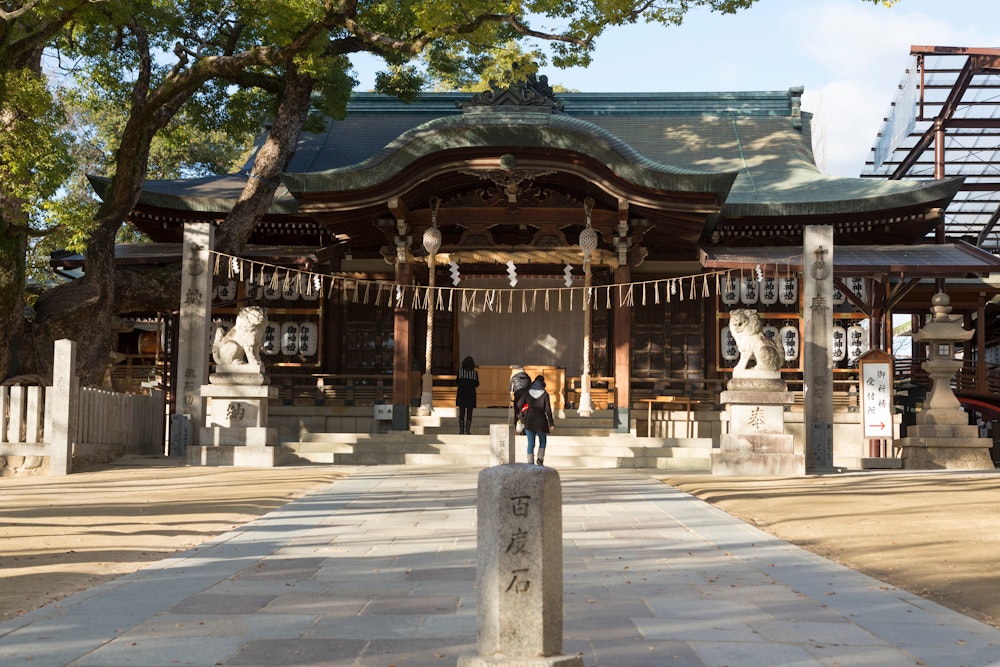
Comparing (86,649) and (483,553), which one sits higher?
(483,553)

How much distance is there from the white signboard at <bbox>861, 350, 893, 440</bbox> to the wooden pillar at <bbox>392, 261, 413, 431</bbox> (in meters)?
8.23

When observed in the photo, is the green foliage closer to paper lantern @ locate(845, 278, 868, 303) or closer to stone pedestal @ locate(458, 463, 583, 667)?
stone pedestal @ locate(458, 463, 583, 667)

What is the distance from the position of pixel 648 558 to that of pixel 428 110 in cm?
2067

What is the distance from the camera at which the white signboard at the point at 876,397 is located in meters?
17.6

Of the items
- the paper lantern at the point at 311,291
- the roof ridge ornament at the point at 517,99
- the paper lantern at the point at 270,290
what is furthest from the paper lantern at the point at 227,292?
the roof ridge ornament at the point at 517,99

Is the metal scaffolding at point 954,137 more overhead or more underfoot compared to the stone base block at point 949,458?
more overhead

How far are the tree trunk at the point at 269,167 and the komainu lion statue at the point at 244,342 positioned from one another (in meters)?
2.99

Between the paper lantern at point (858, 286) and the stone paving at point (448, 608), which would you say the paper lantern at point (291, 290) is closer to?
the paper lantern at point (858, 286)

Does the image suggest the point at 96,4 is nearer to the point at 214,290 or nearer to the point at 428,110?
the point at 214,290

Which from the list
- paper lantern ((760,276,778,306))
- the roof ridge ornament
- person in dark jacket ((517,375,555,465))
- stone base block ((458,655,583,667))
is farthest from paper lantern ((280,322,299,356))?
stone base block ((458,655,583,667))

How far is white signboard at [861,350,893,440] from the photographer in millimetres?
17578

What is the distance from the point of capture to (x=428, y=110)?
1041 inches

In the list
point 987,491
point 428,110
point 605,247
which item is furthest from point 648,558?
point 428,110

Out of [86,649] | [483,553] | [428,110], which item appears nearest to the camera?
[483,553]
